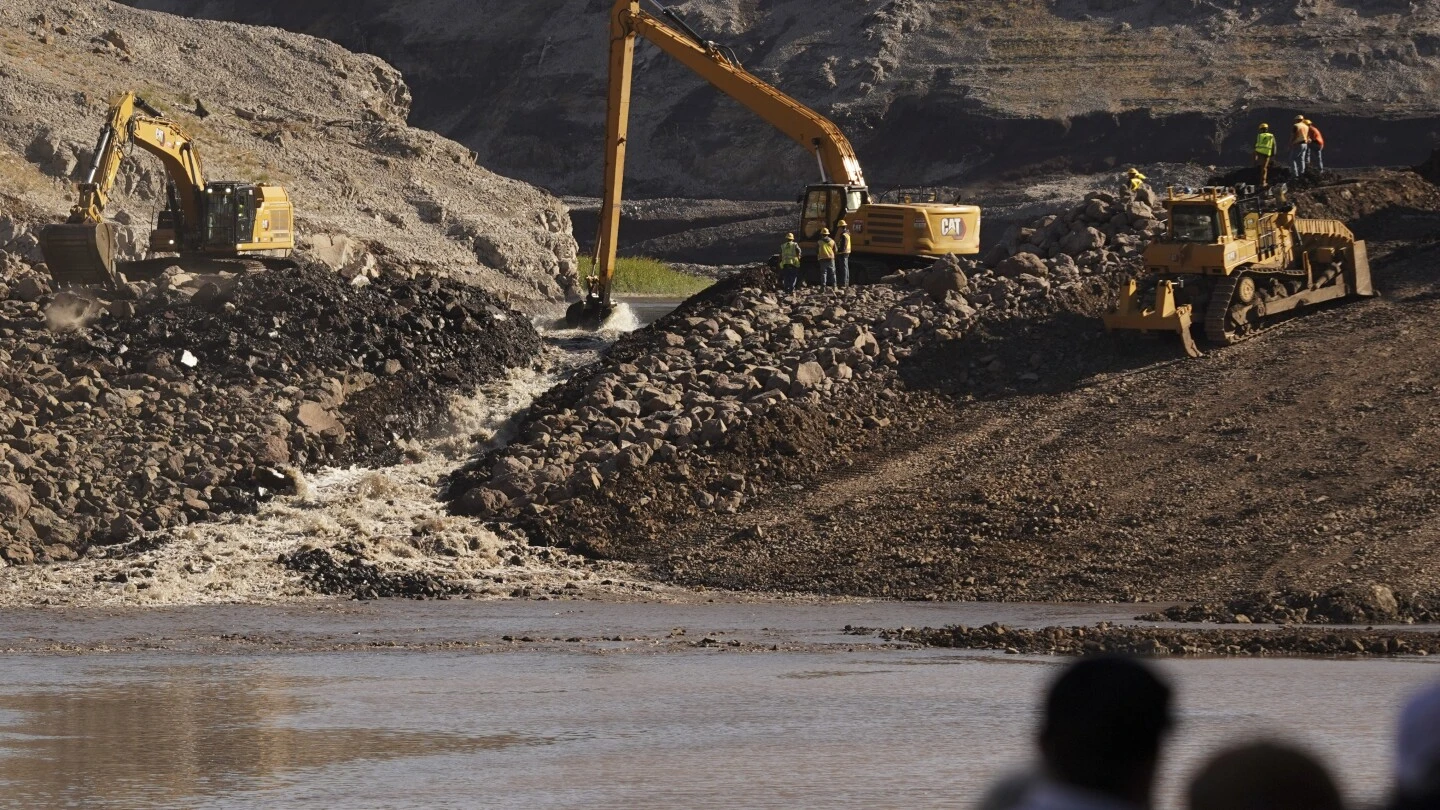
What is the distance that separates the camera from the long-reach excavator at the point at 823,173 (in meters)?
30.3

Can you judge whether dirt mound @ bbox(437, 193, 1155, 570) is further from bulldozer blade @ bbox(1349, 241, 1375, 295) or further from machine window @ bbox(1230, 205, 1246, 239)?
bulldozer blade @ bbox(1349, 241, 1375, 295)

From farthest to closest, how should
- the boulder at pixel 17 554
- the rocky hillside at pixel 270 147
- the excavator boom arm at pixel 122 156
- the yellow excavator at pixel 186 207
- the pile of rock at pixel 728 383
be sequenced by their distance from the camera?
the rocky hillside at pixel 270 147 → the yellow excavator at pixel 186 207 → the excavator boom arm at pixel 122 156 → the pile of rock at pixel 728 383 → the boulder at pixel 17 554

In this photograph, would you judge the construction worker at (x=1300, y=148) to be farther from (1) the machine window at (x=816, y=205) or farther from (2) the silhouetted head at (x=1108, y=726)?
(2) the silhouetted head at (x=1108, y=726)

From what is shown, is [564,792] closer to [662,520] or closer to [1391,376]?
[662,520]

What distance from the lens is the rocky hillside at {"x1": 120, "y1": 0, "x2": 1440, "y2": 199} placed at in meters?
78.1

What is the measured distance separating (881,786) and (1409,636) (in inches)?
265

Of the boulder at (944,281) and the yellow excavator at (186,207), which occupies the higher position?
the yellow excavator at (186,207)

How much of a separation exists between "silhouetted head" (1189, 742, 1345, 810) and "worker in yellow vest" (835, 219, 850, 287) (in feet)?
86.8

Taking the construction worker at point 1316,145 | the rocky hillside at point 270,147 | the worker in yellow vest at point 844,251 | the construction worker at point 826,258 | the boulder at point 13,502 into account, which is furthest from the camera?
the rocky hillside at point 270,147

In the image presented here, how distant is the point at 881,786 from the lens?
10.9m

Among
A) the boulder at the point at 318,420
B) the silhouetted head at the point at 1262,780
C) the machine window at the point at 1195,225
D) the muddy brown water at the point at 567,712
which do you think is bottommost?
the muddy brown water at the point at 567,712

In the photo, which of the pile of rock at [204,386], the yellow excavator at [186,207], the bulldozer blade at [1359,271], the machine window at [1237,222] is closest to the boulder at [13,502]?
the pile of rock at [204,386]

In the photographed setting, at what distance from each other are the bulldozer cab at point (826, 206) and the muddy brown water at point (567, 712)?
13.5 m

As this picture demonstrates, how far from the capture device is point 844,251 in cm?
3023
